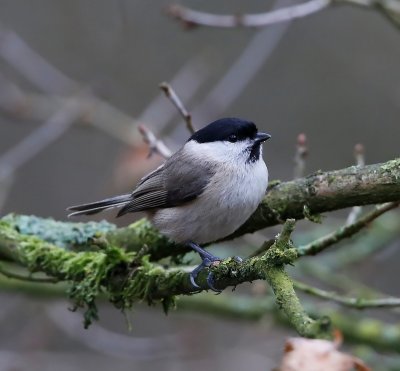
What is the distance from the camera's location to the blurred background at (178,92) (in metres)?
6.18

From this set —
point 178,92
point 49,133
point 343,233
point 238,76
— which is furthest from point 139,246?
point 178,92

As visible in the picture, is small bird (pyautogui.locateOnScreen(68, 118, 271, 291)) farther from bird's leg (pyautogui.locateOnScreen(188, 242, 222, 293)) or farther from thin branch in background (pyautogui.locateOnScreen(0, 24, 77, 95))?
thin branch in background (pyautogui.locateOnScreen(0, 24, 77, 95))

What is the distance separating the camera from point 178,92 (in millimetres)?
6867

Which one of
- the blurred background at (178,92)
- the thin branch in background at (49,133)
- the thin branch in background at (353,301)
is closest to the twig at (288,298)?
the thin branch in background at (353,301)

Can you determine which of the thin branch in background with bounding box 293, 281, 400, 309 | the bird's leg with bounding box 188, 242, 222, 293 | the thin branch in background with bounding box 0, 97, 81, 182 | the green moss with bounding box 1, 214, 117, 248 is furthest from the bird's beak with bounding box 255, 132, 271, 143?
the thin branch in background with bounding box 0, 97, 81, 182

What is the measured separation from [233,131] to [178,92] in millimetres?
3350

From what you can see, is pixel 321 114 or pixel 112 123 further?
pixel 321 114

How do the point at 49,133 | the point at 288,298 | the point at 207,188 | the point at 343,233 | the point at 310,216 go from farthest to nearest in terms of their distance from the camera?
1. the point at 49,133
2. the point at 207,188
3. the point at 343,233
4. the point at 310,216
5. the point at 288,298

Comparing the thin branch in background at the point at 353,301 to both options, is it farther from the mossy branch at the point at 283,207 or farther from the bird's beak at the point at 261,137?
the bird's beak at the point at 261,137

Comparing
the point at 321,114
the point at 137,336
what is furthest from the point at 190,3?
the point at 137,336

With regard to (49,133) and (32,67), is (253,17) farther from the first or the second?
(32,67)

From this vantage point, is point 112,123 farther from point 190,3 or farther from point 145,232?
point 190,3

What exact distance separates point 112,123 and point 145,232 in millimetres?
2240

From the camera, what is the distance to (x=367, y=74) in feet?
23.0
